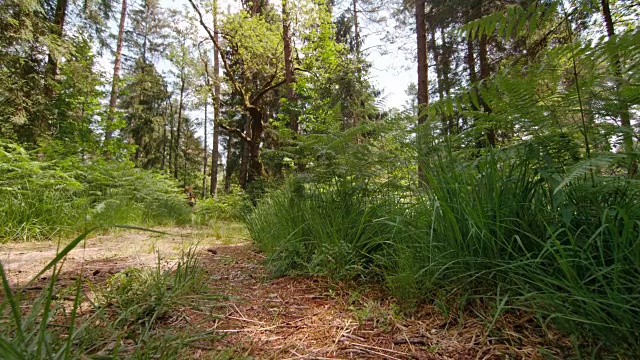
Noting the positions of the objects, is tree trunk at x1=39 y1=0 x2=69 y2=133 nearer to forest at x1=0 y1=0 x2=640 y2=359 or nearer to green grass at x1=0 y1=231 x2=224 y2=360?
forest at x1=0 y1=0 x2=640 y2=359

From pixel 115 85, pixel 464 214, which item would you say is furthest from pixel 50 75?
pixel 464 214

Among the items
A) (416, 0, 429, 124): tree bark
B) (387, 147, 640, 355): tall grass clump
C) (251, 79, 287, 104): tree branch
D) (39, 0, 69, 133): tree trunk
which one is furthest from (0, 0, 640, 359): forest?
(251, 79, 287, 104): tree branch

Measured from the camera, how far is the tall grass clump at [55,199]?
10.6 ft

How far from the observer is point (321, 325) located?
127 centimetres

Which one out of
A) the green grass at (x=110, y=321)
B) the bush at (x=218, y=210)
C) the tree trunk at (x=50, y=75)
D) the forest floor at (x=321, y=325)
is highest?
the tree trunk at (x=50, y=75)

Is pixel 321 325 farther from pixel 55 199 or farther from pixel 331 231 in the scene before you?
pixel 55 199

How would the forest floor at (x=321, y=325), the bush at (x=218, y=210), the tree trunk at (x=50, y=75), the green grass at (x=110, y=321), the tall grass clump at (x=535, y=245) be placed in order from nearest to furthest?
the green grass at (x=110, y=321)
the tall grass clump at (x=535, y=245)
the forest floor at (x=321, y=325)
the tree trunk at (x=50, y=75)
the bush at (x=218, y=210)

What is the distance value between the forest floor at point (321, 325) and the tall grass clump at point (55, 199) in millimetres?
1587

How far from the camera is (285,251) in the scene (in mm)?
2166

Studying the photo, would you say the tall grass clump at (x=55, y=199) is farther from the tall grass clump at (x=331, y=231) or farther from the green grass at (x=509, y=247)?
the green grass at (x=509, y=247)

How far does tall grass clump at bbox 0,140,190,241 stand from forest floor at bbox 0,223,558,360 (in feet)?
5.21

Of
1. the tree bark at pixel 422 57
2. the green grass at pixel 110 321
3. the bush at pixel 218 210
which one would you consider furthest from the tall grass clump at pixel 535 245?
the bush at pixel 218 210

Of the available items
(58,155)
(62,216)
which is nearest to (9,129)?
(58,155)

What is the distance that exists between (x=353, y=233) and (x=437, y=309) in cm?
82
